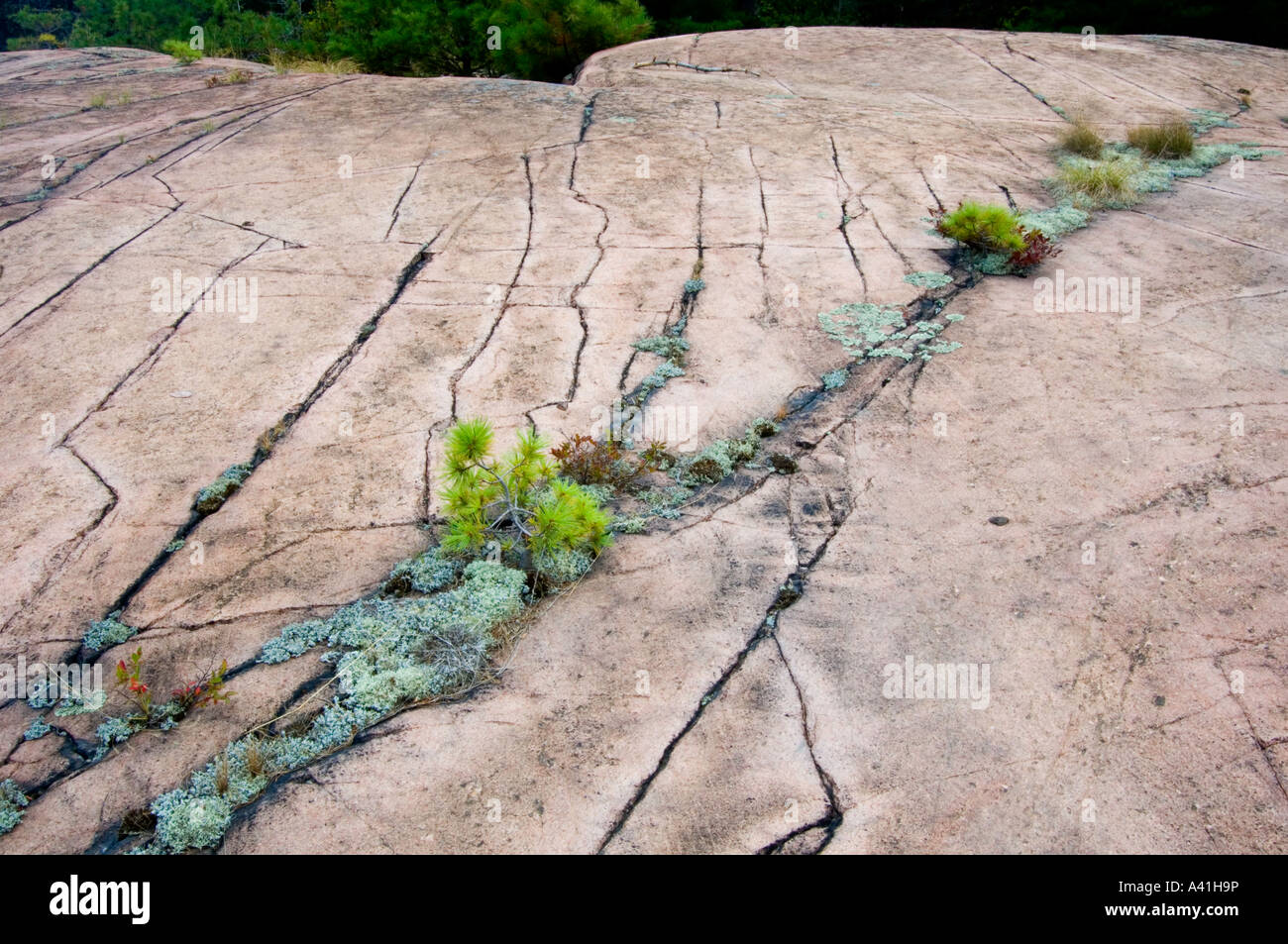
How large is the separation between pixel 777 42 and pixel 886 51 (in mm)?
1275

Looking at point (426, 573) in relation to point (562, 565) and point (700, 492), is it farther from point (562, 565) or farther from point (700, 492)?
point (700, 492)

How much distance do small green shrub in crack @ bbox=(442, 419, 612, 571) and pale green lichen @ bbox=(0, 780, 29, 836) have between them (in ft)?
5.06

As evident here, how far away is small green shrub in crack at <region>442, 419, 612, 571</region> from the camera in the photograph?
3.41m

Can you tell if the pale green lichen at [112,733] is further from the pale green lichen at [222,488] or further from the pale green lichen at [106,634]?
the pale green lichen at [222,488]

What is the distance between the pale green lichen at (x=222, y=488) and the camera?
12.4ft

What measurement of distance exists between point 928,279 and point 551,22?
297 inches

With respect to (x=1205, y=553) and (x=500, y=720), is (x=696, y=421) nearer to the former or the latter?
(x=500, y=720)

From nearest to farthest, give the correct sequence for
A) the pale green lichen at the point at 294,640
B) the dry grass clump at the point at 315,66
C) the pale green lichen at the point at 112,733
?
the pale green lichen at the point at 112,733 < the pale green lichen at the point at 294,640 < the dry grass clump at the point at 315,66

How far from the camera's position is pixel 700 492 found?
388 centimetres

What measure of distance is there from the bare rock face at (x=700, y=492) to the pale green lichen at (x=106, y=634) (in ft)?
0.16

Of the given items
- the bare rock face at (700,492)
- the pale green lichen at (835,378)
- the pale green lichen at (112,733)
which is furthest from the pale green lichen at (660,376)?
the pale green lichen at (112,733)

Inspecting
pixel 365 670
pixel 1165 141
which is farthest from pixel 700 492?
pixel 1165 141

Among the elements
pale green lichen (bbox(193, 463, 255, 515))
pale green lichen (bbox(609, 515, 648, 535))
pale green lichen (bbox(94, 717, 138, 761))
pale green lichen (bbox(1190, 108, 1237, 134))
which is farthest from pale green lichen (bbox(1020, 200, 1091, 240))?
pale green lichen (bbox(94, 717, 138, 761))

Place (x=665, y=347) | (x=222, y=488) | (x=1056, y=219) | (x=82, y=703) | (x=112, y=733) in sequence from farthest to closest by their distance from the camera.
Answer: (x=1056, y=219)
(x=665, y=347)
(x=222, y=488)
(x=82, y=703)
(x=112, y=733)
